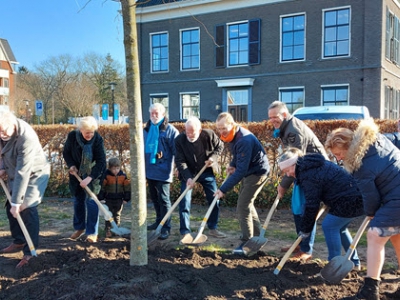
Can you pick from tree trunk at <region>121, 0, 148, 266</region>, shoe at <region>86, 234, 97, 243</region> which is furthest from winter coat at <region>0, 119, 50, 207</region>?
tree trunk at <region>121, 0, 148, 266</region>

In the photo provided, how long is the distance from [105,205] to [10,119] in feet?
6.01

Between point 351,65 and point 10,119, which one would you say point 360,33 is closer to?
point 351,65

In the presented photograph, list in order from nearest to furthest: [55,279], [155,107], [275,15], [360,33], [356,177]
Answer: [356,177] → [55,279] → [155,107] → [360,33] → [275,15]

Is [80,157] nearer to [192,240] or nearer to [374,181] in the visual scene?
[192,240]

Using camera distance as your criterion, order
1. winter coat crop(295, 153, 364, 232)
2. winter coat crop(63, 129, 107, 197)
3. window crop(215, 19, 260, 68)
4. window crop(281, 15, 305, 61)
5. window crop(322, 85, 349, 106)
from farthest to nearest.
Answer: window crop(215, 19, 260, 68), window crop(281, 15, 305, 61), window crop(322, 85, 349, 106), winter coat crop(63, 129, 107, 197), winter coat crop(295, 153, 364, 232)

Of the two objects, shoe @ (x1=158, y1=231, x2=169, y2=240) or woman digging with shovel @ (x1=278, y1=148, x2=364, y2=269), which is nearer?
woman digging with shovel @ (x1=278, y1=148, x2=364, y2=269)

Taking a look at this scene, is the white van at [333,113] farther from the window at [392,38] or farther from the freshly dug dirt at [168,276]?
the window at [392,38]

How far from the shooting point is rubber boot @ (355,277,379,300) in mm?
3406

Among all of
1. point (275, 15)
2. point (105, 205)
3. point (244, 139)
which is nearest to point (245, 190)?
point (244, 139)

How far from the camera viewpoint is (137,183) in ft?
13.1

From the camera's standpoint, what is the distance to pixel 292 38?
72.8 feet

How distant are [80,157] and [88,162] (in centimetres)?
19

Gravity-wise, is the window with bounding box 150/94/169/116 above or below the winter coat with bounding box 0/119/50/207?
above

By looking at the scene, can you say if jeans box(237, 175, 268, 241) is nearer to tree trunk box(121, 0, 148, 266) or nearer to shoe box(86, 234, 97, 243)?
tree trunk box(121, 0, 148, 266)
